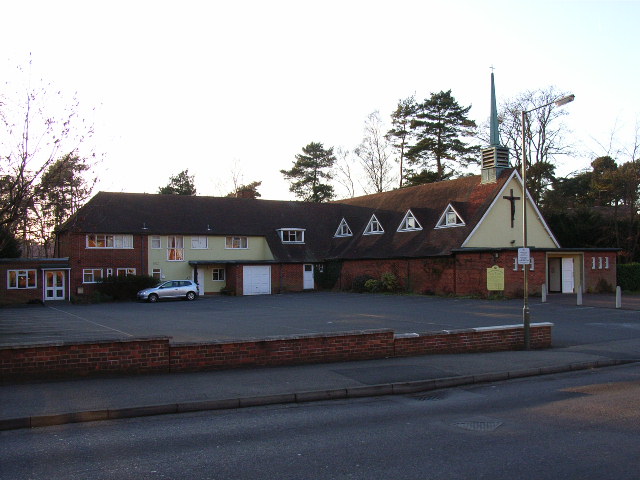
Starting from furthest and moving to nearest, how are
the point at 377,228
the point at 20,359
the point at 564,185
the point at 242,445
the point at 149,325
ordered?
the point at 564,185
the point at 377,228
the point at 149,325
the point at 20,359
the point at 242,445

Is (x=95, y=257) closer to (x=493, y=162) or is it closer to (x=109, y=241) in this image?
(x=109, y=241)

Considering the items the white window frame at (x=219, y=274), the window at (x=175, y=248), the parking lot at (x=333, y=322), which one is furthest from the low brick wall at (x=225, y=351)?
the white window frame at (x=219, y=274)

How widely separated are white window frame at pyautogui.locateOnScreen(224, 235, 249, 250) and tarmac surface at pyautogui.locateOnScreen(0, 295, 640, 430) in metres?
33.7

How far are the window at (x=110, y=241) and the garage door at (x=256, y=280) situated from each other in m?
8.65

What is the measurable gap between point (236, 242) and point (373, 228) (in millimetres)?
10918

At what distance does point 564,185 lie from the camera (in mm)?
53844

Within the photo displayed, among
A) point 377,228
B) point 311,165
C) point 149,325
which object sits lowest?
point 149,325

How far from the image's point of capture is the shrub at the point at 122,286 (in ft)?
126

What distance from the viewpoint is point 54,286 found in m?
39.4

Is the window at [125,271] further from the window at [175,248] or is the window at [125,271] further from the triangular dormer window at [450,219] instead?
the triangular dormer window at [450,219]

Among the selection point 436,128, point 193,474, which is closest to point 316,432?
point 193,474

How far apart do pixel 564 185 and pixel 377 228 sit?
69.5ft

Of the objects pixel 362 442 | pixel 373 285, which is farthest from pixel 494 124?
pixel 362 442

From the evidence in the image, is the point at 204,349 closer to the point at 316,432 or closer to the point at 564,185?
the point at 316,432
